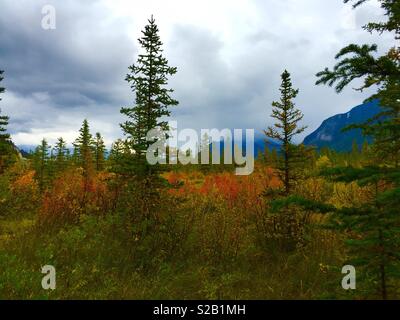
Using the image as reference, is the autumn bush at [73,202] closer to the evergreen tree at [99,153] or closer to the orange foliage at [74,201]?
the orange foliage at [74,201]

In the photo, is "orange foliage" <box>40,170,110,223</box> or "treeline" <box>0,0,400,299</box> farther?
"orange foliage" <box>40,170,110,223</box>

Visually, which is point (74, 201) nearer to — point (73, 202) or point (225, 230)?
point (73, 202)

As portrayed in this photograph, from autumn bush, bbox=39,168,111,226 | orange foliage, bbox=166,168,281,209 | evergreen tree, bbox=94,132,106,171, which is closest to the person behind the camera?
autumn bush, bbox=39,168,111,226

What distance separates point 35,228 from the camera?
908 cm

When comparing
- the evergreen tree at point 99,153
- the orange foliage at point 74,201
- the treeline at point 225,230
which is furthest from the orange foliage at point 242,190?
the evergreen tree at point 99,153

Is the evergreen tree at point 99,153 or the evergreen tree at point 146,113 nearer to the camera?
the evergreen tree at point 146,113

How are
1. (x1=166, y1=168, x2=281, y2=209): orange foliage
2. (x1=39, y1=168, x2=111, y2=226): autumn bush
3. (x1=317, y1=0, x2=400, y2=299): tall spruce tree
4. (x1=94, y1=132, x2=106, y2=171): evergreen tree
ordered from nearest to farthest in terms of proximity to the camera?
(x1=317, y1=0, x2=400, y2=299): tall spruce tree, (x1=39, y1=168, x2=111, y2=226): autumn bush, (x1=166, y1=168, x2=281, y2=209): orange foliage, (x1=94, y1=132, x2=106, y2=171): evergreen tree

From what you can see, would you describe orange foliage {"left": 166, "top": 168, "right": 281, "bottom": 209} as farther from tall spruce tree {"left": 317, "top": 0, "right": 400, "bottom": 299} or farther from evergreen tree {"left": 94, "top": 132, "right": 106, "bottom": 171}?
evergreen tree {"left": 94, "top": 132, "right": 106, "bottom": 171}

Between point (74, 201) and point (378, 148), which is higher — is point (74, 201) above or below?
below

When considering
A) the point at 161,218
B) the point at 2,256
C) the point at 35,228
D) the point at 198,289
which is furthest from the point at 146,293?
the point at 35,228

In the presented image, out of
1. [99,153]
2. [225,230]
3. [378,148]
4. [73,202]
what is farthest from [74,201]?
[99,153]

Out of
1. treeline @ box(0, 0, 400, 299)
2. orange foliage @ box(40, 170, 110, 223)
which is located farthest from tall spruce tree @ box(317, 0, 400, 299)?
orange foliage @ box(40, 170, 110, 223)
